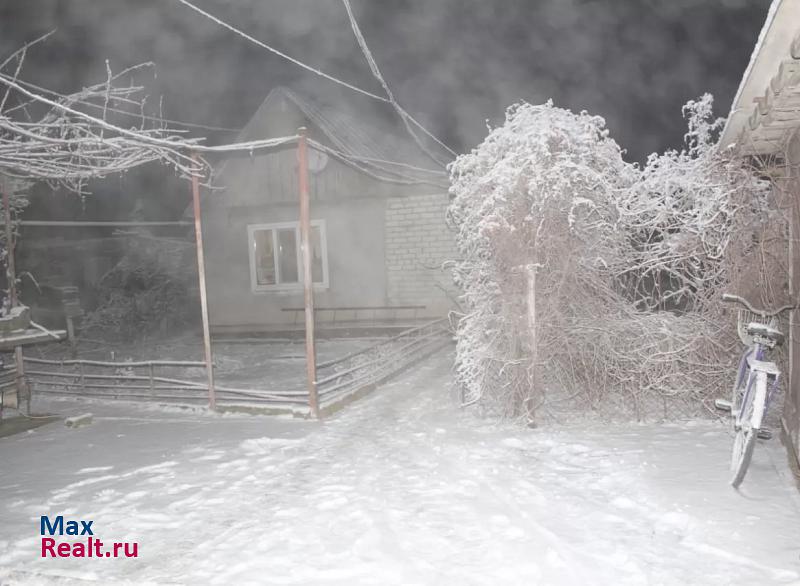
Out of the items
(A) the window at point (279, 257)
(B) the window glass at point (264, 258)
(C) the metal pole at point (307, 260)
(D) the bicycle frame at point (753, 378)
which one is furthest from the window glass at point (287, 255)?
(D) the bicycle frame at point (753, 378)

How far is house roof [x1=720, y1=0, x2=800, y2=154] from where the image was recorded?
135 inches

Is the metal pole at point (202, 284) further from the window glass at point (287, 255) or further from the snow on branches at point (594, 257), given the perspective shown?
the window glass at point (287, 255)

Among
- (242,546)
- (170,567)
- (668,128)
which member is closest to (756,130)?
(242,546)

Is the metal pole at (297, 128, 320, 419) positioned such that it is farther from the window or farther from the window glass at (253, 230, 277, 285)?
the window glass at (253, 230, 277, 285)

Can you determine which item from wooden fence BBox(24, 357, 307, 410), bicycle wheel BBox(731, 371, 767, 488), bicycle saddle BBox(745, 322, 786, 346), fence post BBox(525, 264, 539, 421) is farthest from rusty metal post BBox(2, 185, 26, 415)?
bicycle saddle BBox(745, 322, 786, 346)

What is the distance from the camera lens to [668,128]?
3903 cm

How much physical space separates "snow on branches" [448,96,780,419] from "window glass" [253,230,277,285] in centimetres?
937

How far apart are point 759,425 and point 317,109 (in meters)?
12.8

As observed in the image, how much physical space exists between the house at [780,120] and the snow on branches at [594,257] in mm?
453

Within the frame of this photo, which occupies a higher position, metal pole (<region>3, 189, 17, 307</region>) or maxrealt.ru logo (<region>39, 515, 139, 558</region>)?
metal pole (<region>3, 189, 17, 307</region>)

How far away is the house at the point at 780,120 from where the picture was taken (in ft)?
11.5

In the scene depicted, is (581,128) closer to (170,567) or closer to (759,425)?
(759,425)

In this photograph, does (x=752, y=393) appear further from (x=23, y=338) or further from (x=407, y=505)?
(x=23, y=338)

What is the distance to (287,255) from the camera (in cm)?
1492
